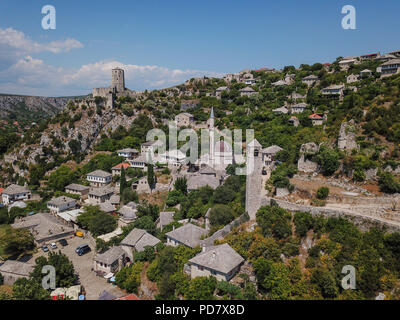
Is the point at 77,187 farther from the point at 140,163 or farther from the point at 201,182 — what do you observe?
the point at 201,182

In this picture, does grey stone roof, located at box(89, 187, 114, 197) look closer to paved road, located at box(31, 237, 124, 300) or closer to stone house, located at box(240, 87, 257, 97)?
paved road, located at box(31, 237, 124, 300)

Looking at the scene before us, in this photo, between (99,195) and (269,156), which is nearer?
Result: (269,156)

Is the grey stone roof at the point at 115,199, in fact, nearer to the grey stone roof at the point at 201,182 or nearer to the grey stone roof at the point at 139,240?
the grey stone roof at the point at 201,182

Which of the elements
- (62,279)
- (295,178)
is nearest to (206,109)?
(295,178)

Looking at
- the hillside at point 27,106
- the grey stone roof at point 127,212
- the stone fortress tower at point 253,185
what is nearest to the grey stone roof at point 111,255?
the grey stone roof at point 127,212

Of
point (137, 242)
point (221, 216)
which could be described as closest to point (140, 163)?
point (137, 242)
